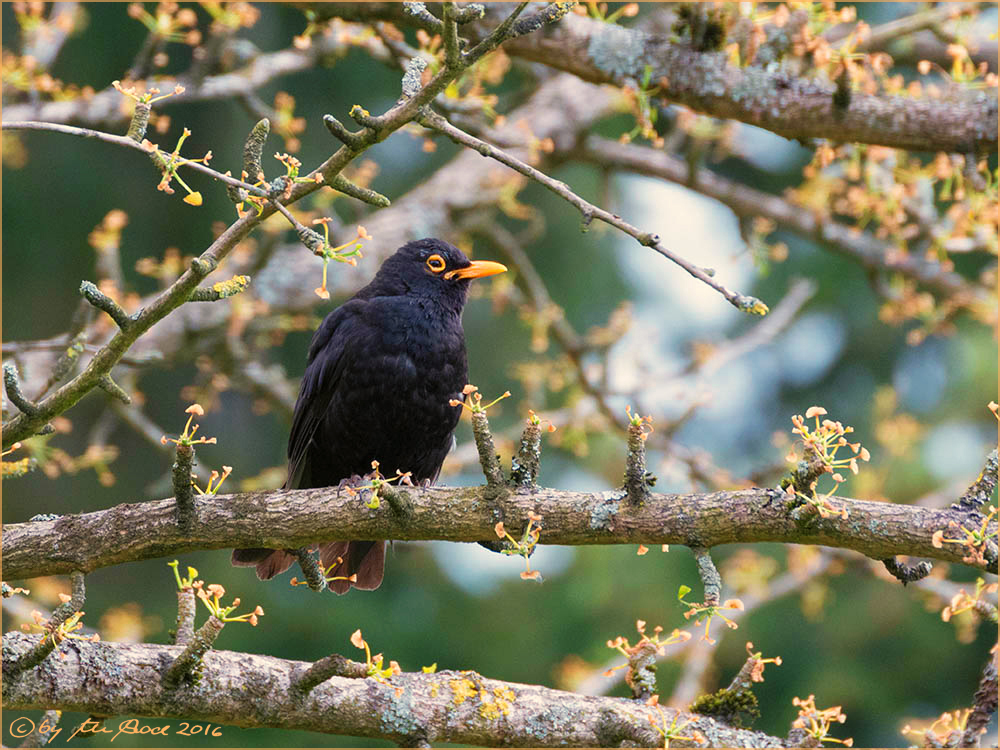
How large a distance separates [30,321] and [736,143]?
4.82m

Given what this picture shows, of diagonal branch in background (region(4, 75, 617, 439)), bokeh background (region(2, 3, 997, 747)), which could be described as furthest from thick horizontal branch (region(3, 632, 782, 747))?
bokeh background (region(2, 3, 997, 747))

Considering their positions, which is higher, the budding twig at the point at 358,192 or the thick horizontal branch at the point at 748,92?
the thick horizontal branch at the point at 748,92

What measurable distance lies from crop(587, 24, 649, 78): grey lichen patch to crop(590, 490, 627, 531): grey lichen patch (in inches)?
70.5

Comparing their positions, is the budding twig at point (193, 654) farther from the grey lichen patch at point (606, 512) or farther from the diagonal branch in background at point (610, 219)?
the diagonal branch in background at point (610, 219)

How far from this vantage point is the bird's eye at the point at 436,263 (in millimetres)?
4059

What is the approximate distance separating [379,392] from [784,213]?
2417 millimetres

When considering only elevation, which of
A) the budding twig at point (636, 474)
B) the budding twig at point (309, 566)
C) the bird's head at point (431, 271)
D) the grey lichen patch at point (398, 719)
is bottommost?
the grey lichen patch at point (398, 719)

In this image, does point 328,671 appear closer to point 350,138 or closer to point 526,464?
point 526,464

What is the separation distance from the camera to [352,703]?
→ 9.36 feet

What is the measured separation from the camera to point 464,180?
5.43 m

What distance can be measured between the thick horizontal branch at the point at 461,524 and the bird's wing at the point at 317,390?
104 centimetres

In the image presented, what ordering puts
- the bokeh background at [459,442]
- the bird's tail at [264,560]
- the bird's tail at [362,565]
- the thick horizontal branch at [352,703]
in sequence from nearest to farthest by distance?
the thick horizontal branch at [352,703]
the bird's tail at [264,560]
the bird's tail at [362,565]
the bokeh background at [459,442]

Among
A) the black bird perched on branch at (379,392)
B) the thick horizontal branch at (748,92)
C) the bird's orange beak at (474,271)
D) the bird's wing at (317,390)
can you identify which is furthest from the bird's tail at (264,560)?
the thick horizontal branch at (748,92)

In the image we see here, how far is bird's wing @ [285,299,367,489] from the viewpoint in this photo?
3811mm
